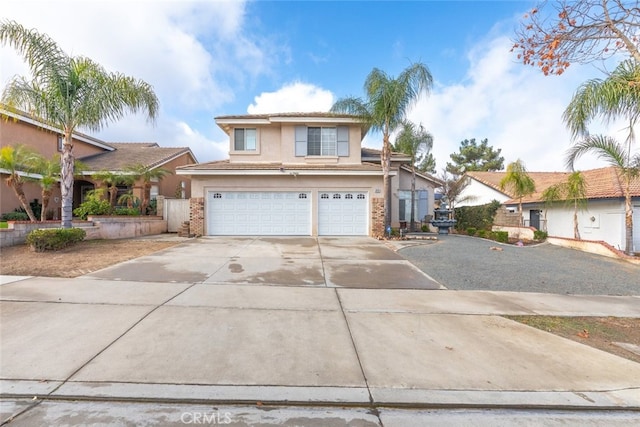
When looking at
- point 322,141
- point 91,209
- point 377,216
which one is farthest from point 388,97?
point 91,209

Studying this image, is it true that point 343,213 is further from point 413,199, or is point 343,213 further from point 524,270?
point 524,270

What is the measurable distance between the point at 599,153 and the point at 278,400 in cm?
1418

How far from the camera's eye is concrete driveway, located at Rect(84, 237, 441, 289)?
21.1ft

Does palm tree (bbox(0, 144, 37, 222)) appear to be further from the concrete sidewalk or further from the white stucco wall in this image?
the white stucco wall

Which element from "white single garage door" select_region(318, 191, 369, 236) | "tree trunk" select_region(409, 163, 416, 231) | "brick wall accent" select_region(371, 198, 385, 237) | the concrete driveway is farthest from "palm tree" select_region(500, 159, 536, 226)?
the concrete driveway

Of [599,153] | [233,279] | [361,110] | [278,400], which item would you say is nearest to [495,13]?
[361,110]

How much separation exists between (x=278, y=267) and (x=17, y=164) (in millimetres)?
11331

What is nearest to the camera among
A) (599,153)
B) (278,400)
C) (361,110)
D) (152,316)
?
(278,400)

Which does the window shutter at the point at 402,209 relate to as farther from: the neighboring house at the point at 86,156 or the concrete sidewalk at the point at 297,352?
the neighboring house at the point at 86,156

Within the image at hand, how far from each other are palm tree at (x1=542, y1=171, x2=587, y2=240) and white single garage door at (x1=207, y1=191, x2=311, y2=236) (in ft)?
38.8

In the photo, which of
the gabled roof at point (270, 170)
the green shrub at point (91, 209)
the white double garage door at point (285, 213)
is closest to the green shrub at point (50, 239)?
the green shrub at point (91, 209)

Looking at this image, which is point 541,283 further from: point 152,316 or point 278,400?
point 152,316

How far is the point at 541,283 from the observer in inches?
269
